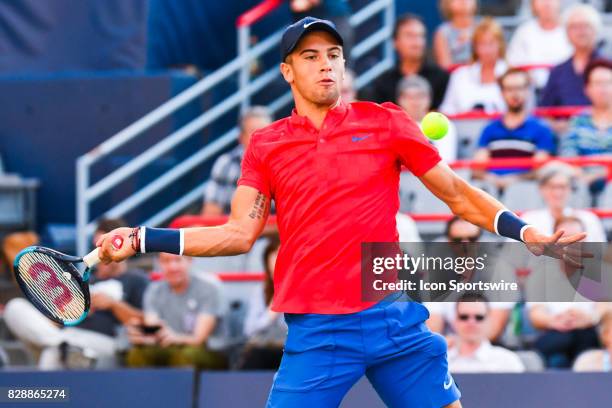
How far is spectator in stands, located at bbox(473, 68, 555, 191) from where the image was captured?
9.05 metres

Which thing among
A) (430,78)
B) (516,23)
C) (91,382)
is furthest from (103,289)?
(516,23)

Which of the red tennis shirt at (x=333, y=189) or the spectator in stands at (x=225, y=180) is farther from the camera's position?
the spectator in stands at (x=225, y=180)

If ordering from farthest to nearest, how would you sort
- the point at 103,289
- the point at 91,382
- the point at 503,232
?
the point at 103,289
the point at 91,382
the point at 503,232

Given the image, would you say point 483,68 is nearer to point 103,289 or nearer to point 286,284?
point 103,289

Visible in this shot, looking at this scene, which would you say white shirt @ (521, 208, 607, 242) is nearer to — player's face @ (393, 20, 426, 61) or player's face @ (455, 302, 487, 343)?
player's face @ (455, 302, 487, 343)

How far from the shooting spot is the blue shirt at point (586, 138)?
898 cm

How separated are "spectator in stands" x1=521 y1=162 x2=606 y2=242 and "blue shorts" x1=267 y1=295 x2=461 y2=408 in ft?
10.7

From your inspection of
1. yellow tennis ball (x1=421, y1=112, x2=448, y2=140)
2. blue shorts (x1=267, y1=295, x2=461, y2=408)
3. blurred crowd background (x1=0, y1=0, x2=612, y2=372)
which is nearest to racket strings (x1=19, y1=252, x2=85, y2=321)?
blue shorts (x1=267, y1=295, x2=461, y2=408)

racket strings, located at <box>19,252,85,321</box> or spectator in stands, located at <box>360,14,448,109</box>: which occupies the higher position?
spectator in stands, located at <box>360,14,448,109</box>

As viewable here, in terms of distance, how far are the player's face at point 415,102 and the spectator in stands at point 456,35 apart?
1255mm

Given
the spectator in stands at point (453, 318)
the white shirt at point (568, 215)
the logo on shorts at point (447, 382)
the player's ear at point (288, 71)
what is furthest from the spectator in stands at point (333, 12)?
the logo on shorts at point (447, 382)

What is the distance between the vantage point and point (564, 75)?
380 inches

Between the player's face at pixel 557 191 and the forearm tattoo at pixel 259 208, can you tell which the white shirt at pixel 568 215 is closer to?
the player's face at pixel 557 191

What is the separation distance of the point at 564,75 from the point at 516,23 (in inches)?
62.8
